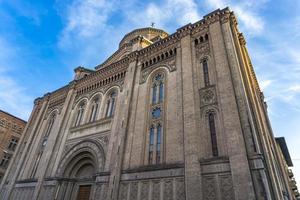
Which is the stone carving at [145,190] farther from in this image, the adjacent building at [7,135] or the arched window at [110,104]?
the adjacent building at [7,135]

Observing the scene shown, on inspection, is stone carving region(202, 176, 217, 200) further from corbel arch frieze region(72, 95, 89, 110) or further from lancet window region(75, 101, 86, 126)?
corbel arch frieze region(72, 95, 89, 110)

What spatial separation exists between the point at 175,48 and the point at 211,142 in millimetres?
9041

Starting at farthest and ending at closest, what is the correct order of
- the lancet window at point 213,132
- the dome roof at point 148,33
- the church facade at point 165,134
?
the dome roof at point 148,33
the lancet window at point 213,132
the church facade at point 165,134

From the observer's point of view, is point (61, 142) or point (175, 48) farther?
point (61, 142)

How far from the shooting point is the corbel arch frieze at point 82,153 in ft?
52.3

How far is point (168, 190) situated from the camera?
36.2ft

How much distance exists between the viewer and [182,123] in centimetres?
1282

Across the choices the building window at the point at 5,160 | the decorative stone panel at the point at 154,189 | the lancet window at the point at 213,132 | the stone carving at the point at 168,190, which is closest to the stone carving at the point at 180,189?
the decorative stone panel at the point at 154,189

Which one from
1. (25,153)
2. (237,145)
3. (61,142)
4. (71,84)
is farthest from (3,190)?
(237,145)

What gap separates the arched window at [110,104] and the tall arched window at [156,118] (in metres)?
4.38

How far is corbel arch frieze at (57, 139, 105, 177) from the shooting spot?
52.3 feet

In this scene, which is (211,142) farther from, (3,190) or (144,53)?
(3,190)

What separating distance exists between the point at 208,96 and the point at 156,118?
4.08m

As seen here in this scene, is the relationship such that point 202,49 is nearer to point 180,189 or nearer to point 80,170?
point 180,189
